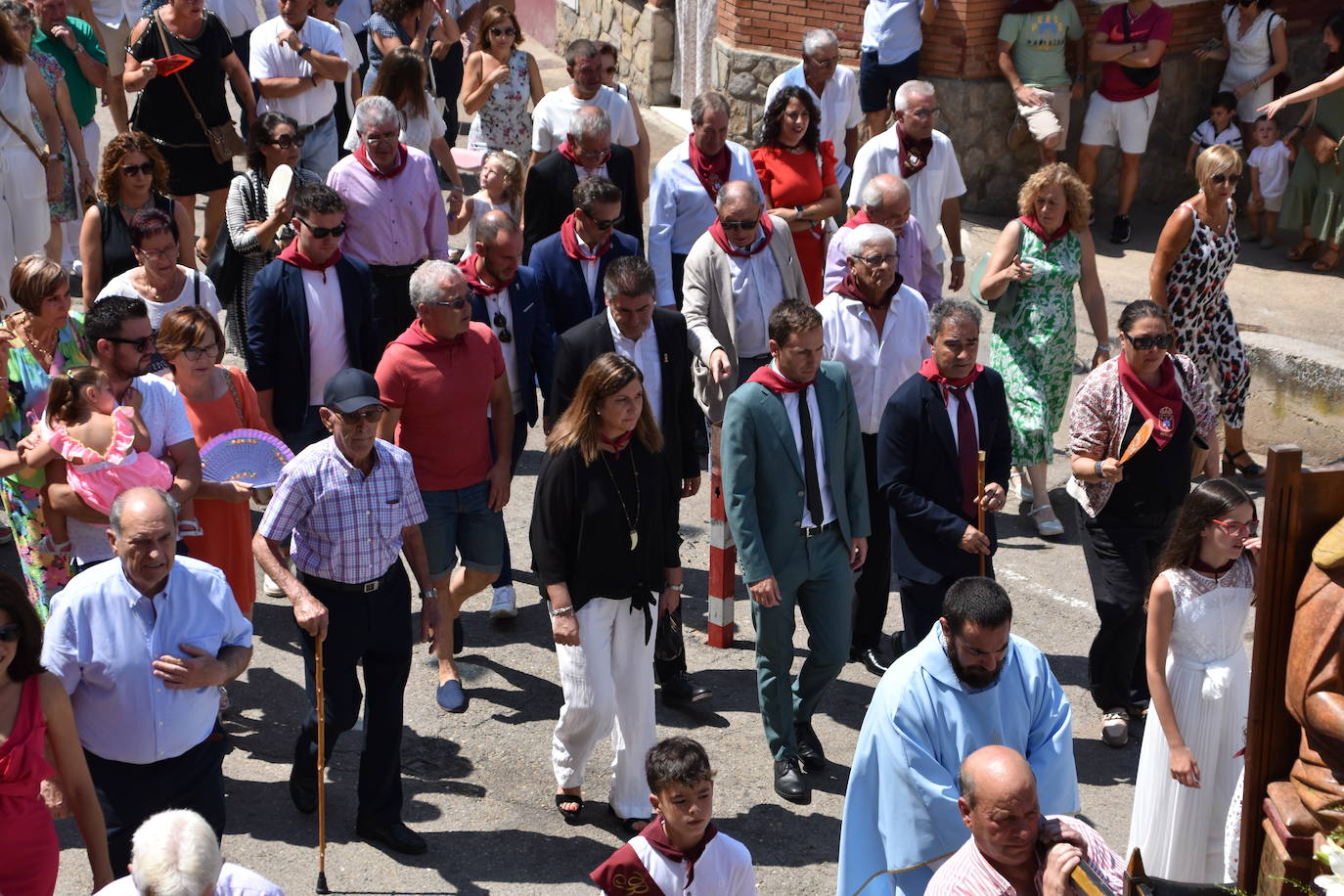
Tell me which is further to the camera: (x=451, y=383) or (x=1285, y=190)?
(x=1285, y=190)

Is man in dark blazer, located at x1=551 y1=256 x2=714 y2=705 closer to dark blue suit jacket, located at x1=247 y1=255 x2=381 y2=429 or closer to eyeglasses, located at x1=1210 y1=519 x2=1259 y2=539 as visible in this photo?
dark blue suit jacket, located at x1=247 y1=255 x2=381 y2=429

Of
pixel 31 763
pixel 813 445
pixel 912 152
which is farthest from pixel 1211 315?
pixel 31 763

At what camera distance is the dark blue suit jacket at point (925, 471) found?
6852 mm

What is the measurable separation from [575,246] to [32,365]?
2558 mm

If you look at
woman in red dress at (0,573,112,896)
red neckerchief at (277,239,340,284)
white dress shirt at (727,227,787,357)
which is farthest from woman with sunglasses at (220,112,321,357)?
woman in red dress at (0,573,112,896)

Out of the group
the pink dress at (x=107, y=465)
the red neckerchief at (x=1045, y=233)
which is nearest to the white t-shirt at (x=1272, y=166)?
the red neckerchief at (x=1045, y=233)

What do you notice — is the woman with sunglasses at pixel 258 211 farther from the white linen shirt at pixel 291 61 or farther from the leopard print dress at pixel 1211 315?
the leopard print dress at pixel 1211 315

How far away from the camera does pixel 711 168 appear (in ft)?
30.8

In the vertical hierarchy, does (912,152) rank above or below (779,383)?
above

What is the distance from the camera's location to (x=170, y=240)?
746 centimetres

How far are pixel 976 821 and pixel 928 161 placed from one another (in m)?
6.11

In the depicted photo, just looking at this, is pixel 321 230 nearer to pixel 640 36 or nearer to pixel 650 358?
pixel 650 358

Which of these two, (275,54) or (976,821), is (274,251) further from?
(976,821)

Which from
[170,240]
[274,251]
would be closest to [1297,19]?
[274,251]
